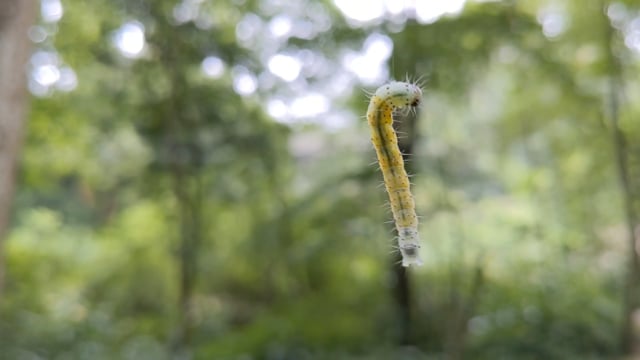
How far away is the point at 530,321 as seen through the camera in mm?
4512

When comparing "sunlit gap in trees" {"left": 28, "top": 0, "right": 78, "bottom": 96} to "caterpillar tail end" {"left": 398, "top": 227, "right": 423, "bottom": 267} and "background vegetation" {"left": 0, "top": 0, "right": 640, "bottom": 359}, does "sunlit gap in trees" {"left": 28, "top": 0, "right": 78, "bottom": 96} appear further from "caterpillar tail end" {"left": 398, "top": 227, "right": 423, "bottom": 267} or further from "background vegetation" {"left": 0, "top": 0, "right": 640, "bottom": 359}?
"caterpillar tail end" {"left": 398, "top": 227, "right": 423, "bottom": 267}

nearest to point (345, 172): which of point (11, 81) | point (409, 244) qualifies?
point (11, 81)

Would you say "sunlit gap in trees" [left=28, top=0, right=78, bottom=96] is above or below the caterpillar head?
above

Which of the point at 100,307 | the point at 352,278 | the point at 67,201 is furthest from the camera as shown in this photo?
the point at 67,201

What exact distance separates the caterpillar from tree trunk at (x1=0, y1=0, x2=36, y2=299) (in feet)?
6.31

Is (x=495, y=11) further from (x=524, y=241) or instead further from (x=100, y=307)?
(x=100, y=307)

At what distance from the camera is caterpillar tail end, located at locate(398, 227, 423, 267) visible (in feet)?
2.39

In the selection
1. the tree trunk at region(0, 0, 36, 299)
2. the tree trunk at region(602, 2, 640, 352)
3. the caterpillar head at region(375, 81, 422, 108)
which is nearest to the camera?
the caterpillar head at region(375, 81, 422, 108)

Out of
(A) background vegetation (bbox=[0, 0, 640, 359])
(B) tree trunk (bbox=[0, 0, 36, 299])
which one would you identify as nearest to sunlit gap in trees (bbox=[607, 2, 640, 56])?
(A) background vegetation (bbox=[0, 0, 640, 359])

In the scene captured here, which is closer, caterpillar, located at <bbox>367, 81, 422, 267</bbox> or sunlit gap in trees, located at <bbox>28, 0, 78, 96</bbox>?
caterpillar, located at <bbox>367, 81, 422, 267</bbox>

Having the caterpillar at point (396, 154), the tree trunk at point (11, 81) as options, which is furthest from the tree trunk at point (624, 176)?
the caterpillar at point (396, 154)

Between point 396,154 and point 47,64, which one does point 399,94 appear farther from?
point 47,64

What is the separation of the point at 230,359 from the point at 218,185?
1.44m

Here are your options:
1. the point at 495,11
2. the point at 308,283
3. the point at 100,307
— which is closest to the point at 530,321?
the point at 308,283
